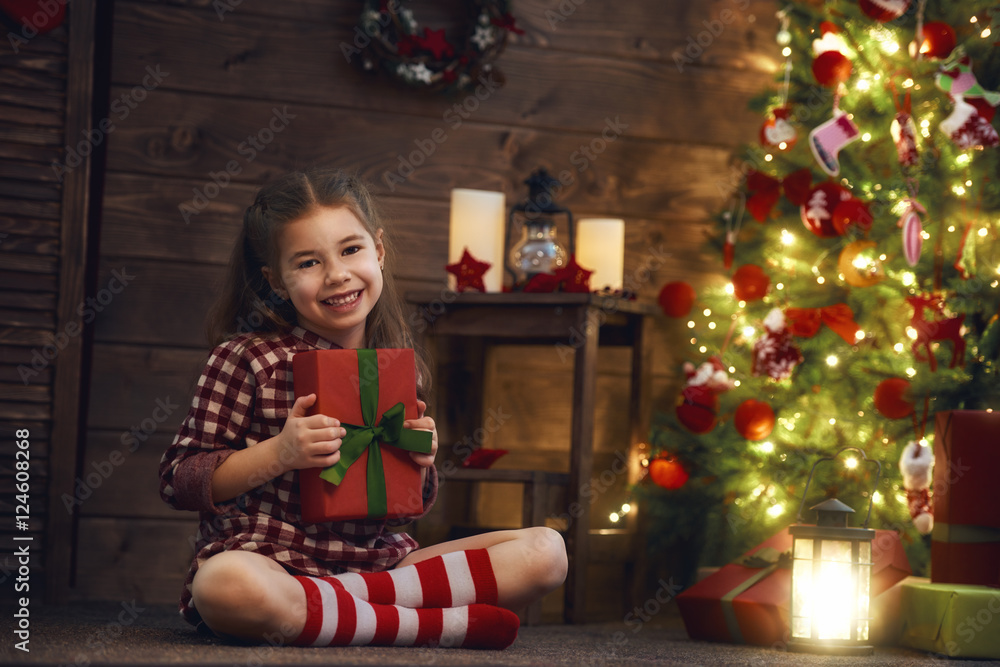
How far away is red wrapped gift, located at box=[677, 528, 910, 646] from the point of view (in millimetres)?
1546

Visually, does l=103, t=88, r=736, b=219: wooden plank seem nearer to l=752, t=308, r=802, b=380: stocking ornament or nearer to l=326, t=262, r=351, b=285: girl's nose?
l=752, t=308, r=802, b=380: stocking ornament

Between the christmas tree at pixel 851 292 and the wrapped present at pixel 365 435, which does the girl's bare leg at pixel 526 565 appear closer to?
the wrapped present at pixel 365 435

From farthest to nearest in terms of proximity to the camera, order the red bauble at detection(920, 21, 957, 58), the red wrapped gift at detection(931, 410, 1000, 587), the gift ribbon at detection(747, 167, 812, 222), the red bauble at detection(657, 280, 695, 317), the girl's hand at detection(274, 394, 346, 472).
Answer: the red bauble at detection(657, 280, 695, 317)
the gift ribbon at detection(747, 167, 812, 222)
the red bauble at detection(920, 21, 957, 58)
the red wrapped gift at detection(931, 410, 1000, 587)
the girl's hand at detection(274, 394, 346, 472)

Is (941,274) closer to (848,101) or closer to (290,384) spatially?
(848,101)

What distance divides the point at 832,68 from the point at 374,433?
4.12 ft

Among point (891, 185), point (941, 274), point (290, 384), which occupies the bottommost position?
point (290, 384)

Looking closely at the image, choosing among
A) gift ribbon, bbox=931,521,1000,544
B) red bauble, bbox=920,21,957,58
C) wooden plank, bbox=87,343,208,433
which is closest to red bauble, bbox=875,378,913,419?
gift ribbon, bbox=931,521,1000,544

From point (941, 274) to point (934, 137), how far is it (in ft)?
0.94

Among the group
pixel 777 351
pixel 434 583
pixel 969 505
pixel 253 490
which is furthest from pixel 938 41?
pixel 253 490

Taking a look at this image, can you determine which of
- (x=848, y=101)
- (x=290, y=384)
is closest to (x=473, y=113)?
(x=848, y=101)

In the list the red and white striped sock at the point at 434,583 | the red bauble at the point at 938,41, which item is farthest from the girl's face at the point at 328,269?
the red bauble at the point at 938,41

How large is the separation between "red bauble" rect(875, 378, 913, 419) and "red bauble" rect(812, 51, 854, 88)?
0.63 meters

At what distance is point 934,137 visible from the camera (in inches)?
74.2

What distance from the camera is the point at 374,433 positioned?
1.26m
